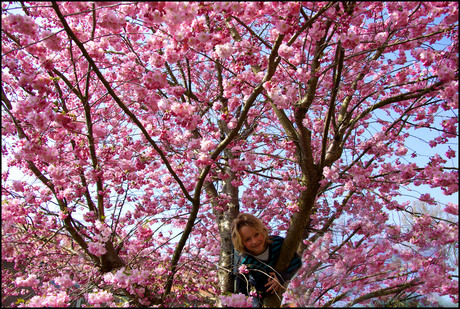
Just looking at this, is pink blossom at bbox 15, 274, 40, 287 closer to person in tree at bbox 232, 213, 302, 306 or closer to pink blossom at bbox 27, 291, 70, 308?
pink blossom at bbox 27, 291, 70, 308

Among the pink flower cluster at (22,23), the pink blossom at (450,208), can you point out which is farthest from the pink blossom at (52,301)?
the pink blossom at (450,208)

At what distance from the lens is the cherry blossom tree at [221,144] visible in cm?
280

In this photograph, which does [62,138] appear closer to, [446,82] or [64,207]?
[64,207]

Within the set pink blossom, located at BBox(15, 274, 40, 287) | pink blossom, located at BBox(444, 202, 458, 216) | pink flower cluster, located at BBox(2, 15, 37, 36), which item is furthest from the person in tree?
pink flower cluster, located at BBox(2, 15, 37, 36)

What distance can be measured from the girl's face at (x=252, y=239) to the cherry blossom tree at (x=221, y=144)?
0.24m

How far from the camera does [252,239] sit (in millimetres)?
3045

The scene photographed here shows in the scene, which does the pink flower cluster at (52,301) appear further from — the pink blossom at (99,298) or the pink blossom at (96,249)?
the pink blossom at (96,249)

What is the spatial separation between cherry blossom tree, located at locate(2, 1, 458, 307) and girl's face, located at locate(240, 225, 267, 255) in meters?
0.24

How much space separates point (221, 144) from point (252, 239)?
0.99m

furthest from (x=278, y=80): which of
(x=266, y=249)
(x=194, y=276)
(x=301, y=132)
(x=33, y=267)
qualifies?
(x=33, y=267)

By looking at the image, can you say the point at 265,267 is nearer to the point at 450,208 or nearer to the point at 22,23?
the point at 450,208

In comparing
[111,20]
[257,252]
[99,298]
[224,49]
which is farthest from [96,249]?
[224,49]

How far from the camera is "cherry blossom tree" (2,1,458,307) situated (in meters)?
2.80

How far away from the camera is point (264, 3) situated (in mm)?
2906
